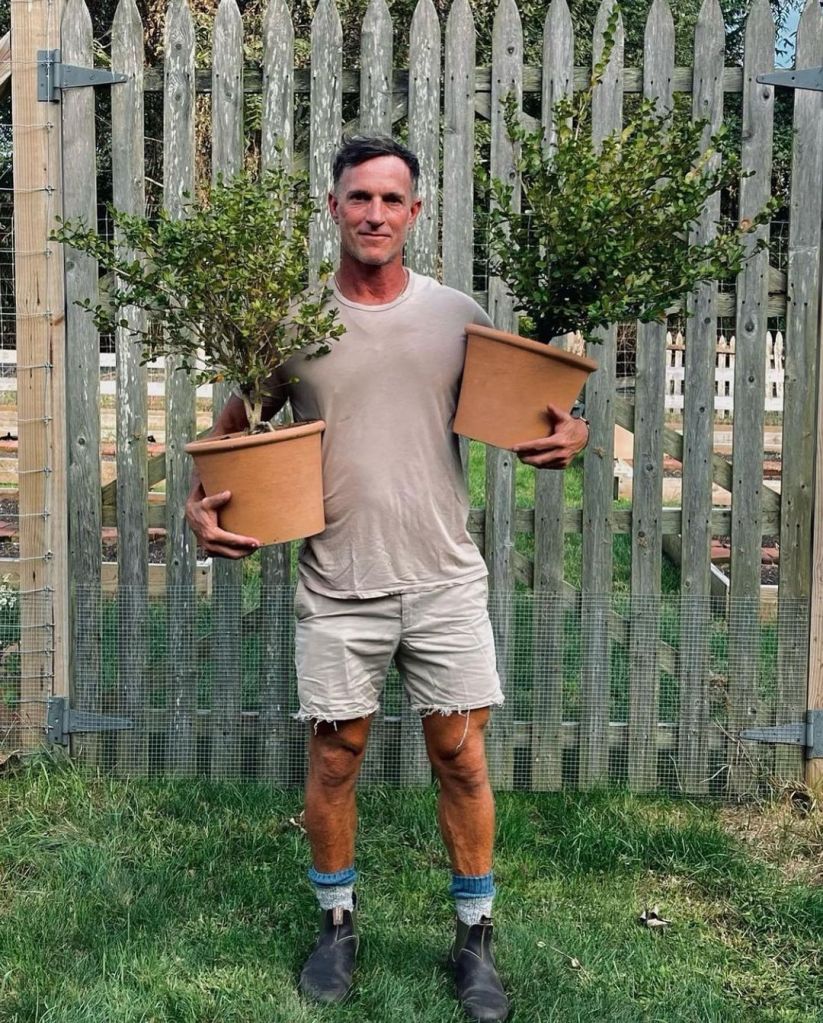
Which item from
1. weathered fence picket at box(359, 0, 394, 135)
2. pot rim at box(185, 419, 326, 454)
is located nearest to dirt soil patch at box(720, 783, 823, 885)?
pot rim at box(185, 419, 326, 454)

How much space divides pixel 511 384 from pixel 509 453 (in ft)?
3.72

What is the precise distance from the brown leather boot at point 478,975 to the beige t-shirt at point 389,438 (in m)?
0.84

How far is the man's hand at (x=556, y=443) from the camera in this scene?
2.54 metres

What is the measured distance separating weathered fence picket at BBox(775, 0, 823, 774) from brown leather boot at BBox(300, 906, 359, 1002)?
1.79 meters

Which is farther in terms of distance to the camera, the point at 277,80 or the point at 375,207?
the point at 277,80

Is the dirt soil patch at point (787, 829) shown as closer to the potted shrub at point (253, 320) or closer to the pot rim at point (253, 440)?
the potted shrub at point (253, 320)

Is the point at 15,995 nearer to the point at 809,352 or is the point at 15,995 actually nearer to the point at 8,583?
the point at 8,583

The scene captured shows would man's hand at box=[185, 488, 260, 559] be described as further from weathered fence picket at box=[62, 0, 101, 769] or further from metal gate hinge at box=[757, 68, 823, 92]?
metal gate hinge at box=[757, 68, 823, 92]

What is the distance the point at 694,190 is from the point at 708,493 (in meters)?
1.40

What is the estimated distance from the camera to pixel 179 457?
3.72 m

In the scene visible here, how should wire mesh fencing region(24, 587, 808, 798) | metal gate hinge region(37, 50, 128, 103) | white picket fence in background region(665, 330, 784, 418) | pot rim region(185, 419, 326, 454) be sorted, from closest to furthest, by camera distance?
pot rim region(185, 419, 326, 454), metal gate hinge region(37, 50, 128, 103), wire mesh fencing region(24, 587, 808, 798), white picket fence in background region(665, 330, 784, 418)

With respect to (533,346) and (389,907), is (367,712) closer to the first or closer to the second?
(389,907)

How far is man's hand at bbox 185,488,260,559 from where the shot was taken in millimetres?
2510

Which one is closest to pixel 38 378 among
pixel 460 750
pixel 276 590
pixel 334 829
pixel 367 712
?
pixel 276 590
